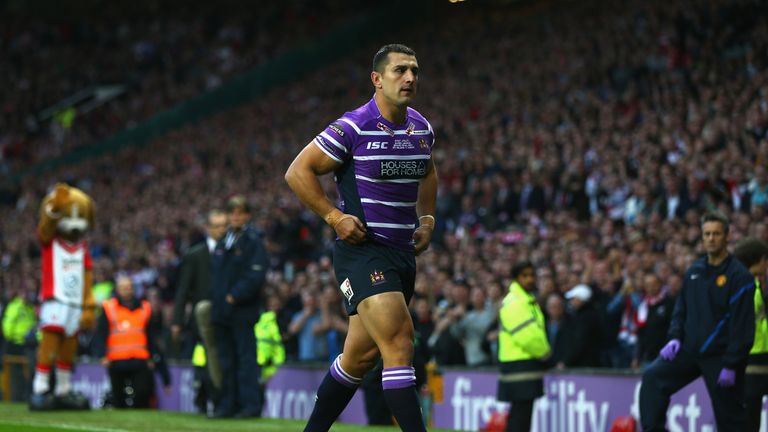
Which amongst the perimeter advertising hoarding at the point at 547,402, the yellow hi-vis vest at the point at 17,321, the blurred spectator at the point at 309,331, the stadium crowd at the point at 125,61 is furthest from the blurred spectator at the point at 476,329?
the stadium crowd at the point at 125,61

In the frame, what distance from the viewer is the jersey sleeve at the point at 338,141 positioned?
7.88 meters

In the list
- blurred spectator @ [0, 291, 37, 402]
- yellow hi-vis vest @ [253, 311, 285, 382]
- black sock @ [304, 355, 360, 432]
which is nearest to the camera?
black sock @ [304, 355, 360, 432]

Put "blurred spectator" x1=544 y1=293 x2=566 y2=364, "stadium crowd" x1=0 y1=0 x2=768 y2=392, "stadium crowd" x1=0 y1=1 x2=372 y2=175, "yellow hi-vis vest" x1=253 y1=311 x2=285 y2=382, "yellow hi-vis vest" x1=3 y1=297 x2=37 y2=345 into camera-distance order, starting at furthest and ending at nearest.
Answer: "stadium crowd" x1=0 y1=1 x2=372 y2=175
"yellow hi-vis vest" x1=3 y1=297 x2=37 y2=345
"stadium crowd" x1=0 y1=0 x2=768 y2=392
"yellow hi-vis vest" x1=253 y1=311 x2=285 y2=382
"blurred spectator" x1=544 y1=293 x2=566 y2=364

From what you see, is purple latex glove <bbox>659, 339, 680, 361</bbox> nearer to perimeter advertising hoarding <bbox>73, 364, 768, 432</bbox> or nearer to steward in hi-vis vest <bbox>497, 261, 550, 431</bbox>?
steward in hi-vis vest <bbox>497, 261, 550, 431</bbox>

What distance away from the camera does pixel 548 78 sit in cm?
2458

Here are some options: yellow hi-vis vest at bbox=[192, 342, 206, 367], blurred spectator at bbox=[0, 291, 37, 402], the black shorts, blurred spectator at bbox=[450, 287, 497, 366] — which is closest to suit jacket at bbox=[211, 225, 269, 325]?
yellow hi-vis vest at bbox=[192, 342, 206, 367]

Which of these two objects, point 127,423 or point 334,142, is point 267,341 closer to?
point 127,423

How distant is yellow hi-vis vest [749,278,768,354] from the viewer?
1056 cm

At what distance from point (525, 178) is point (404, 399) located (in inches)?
512

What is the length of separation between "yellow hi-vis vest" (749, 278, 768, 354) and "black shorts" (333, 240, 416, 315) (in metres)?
3.73

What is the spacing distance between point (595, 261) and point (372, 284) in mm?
8866

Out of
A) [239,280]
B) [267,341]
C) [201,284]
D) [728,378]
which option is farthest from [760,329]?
[267,341]

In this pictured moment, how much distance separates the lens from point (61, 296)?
13.4 meters

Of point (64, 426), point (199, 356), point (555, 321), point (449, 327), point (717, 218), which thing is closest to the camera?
point (717, 218)
